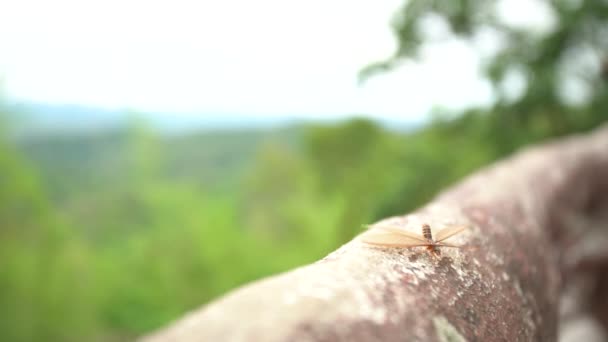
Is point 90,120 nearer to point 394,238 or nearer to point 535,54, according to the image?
point 535,54

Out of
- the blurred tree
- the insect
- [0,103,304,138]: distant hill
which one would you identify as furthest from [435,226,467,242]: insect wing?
[0,103,304,138]: distant hill

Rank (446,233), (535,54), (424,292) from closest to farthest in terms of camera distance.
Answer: (424,292) < (446,233) < (535,54)

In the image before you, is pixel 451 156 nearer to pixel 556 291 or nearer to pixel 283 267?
pixel 283 267

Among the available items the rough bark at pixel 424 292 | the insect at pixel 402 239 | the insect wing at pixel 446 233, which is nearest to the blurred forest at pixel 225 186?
the rough bark at pixel 424 292

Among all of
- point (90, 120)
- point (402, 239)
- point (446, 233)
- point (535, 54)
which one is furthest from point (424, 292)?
point (90, 120)

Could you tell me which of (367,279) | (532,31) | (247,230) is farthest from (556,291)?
(247,230)

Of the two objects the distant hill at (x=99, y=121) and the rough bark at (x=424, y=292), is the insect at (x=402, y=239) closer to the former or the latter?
the rough bark at (x=424, y=292)
